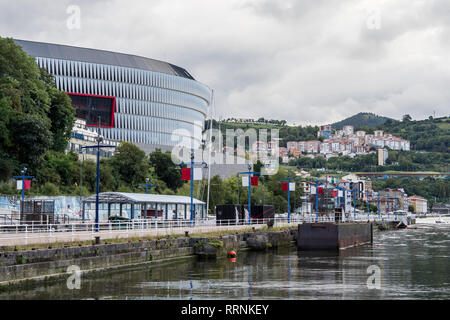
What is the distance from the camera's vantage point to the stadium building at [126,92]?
5404 inches

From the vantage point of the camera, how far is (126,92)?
481 ft

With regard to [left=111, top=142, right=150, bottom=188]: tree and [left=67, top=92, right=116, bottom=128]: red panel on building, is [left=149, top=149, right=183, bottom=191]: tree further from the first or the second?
[left=67, top=92, right=116, bottom=128]: red panel on building

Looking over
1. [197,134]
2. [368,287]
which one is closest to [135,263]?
[368,287]

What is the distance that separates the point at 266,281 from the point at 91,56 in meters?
117

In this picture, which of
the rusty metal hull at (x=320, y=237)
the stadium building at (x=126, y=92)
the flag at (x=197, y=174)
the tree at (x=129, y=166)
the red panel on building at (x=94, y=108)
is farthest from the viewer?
the stadium building at (x=126, y=92)

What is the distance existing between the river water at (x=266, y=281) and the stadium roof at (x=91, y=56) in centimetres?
10017

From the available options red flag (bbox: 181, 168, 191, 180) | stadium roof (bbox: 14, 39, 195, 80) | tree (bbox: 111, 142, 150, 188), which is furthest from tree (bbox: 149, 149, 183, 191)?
red flag (bbox: 181, 168, 191, 180)

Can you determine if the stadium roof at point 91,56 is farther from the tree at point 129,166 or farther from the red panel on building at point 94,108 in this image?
the tree at point 129,166

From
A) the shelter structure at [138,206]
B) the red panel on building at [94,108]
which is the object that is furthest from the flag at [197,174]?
the red panel on building at [94,108]

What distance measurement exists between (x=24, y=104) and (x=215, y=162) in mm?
74747

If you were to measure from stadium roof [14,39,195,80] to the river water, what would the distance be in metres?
100
